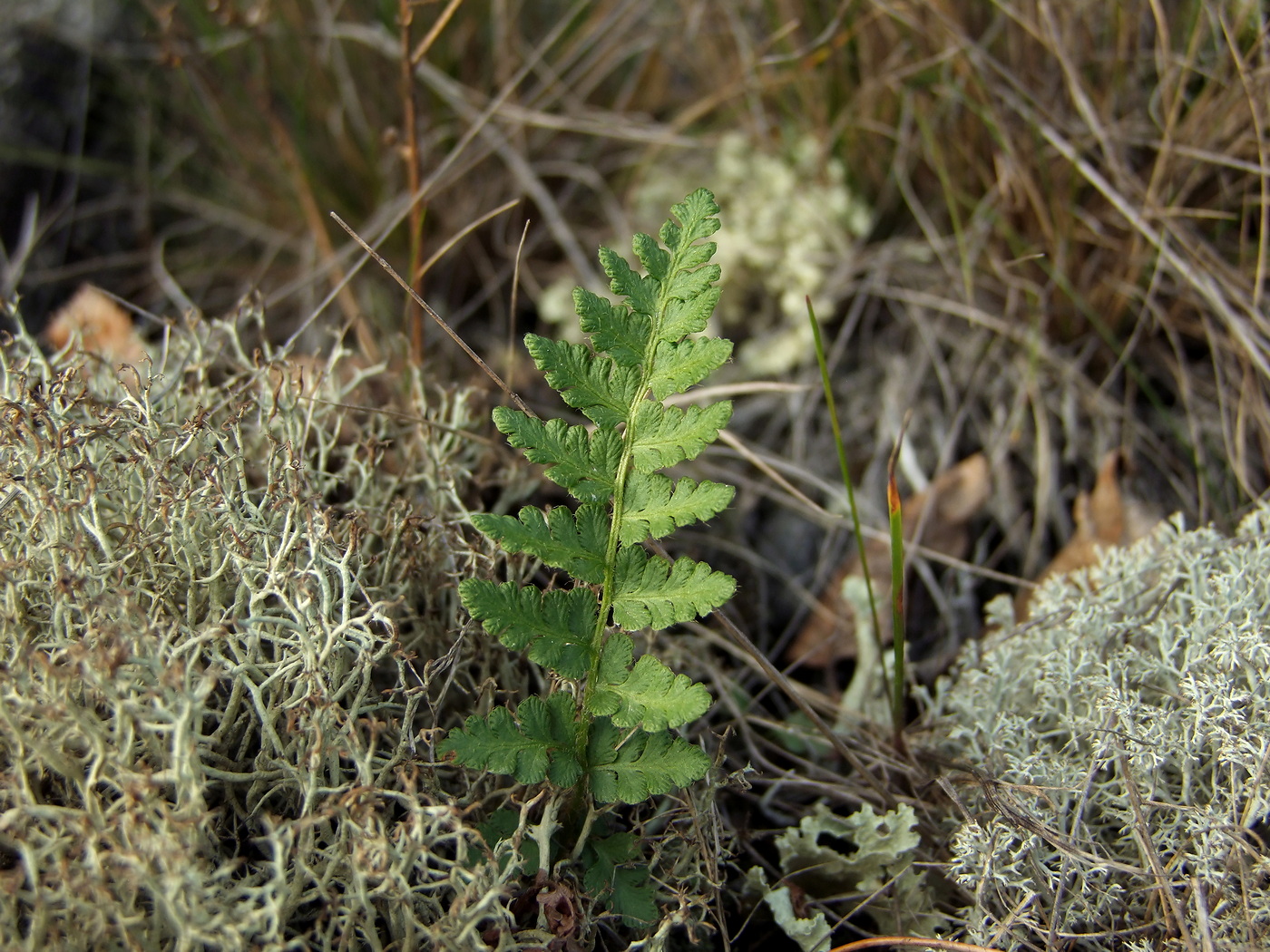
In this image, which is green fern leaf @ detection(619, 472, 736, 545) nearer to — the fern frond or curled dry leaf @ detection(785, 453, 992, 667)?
the fern frond

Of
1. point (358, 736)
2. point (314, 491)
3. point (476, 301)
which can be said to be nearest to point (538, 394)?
point (476, 301)

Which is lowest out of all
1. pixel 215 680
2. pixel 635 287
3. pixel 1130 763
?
pixel 1130 763

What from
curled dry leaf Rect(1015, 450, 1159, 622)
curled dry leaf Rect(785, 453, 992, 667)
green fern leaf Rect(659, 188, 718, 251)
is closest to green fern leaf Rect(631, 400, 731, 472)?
green fern leaf Rect(659, 188, 718, 251)

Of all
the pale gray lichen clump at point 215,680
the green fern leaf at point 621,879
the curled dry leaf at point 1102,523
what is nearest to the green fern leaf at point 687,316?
the pale gray lichen clump at point 215,680

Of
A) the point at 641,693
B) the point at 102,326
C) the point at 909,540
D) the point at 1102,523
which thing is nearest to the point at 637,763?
the point at 641,693

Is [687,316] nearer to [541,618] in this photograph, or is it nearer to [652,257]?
[652,257]

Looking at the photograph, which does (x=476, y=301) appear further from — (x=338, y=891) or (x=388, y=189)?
(x=338, y=891)

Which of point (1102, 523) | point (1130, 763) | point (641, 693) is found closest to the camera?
point (641, 693)
